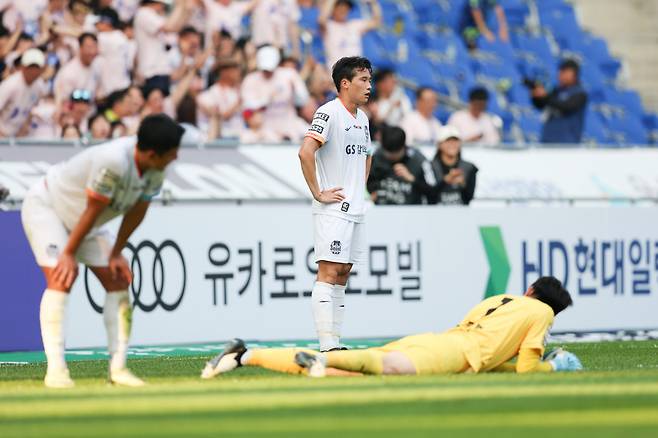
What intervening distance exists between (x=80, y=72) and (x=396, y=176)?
431 cm

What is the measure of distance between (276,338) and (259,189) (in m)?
2.88

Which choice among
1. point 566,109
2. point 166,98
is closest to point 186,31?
point 166,98

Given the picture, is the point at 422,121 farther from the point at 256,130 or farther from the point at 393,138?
the point at 393,138

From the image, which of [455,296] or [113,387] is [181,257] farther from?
[113,387]

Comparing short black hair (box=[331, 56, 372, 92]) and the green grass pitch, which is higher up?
short black hair (box=[331, 56, 372, 92])

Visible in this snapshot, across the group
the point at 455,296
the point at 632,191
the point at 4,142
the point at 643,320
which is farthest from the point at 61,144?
the point at 632,191

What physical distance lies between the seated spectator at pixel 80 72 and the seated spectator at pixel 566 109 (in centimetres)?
775

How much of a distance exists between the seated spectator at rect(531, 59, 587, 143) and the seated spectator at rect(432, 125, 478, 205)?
5.91 m

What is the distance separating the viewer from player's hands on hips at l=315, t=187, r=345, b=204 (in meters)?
12.2

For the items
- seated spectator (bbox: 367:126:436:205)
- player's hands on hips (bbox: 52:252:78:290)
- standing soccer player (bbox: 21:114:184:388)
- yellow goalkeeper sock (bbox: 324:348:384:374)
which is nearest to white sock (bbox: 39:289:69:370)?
standing soccer player (bbox: 21:114:184:388)

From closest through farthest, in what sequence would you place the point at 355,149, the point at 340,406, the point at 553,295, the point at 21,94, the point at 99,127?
the point at 340,406 < the point at 553,295 < the point at 355,149 < the point at 21,94 < the point at 99,127

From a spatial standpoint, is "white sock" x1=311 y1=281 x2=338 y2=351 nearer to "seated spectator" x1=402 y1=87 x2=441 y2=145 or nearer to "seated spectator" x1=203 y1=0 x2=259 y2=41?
"seated spectator" x1=203 y1=0 x2=259 y2=41

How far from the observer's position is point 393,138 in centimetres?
1692

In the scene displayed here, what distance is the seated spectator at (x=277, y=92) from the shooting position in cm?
2002
